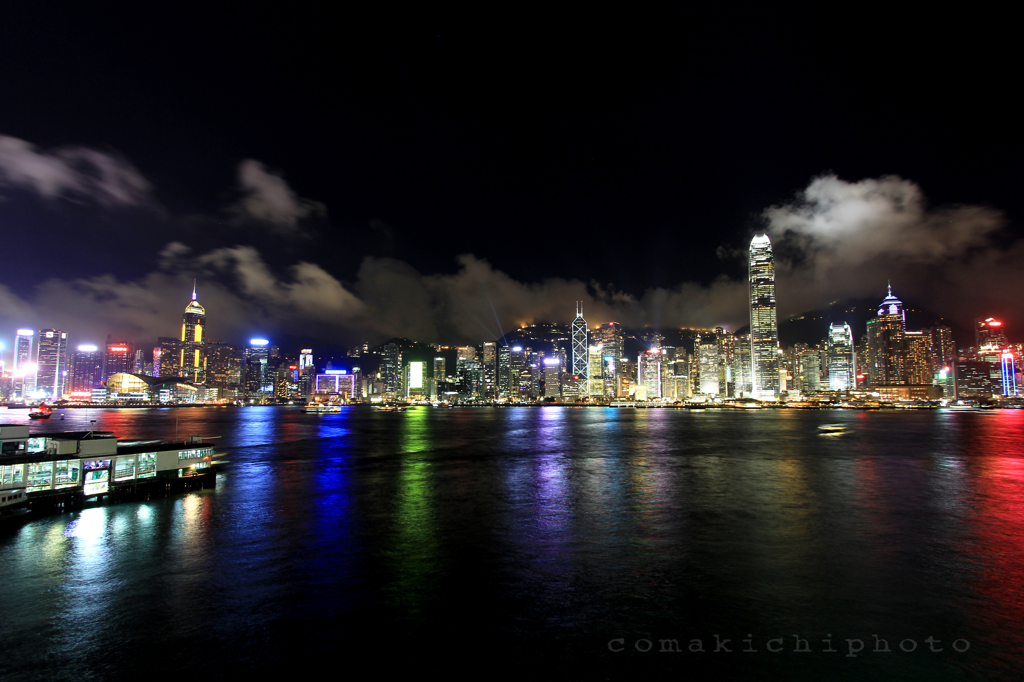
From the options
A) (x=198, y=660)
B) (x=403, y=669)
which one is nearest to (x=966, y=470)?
(x=403, y=669)

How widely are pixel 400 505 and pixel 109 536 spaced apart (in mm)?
14302

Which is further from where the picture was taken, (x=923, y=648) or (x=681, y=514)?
(x=681, y=514)

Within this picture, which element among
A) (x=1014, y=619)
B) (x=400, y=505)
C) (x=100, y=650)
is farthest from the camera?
(x=400, y=505)

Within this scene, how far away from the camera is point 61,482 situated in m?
30.4

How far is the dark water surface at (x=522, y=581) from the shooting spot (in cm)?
1290

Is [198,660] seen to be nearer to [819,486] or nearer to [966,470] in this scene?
[819,486]

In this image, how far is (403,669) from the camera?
1239 cm

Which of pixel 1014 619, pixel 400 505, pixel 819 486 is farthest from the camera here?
pixel 819 486

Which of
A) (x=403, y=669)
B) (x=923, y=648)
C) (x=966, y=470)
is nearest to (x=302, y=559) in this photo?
(x=403, y=669)

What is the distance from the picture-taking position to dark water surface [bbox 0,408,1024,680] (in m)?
12.9

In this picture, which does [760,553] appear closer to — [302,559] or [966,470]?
[302,559]

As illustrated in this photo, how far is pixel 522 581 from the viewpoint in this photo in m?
18.2

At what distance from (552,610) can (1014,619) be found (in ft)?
45.6

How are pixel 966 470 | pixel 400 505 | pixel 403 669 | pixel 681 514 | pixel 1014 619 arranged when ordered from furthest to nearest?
pixel 966 470
pixel 400 505
pixel 681 514
pixel 1014 619
pixel 403 669
